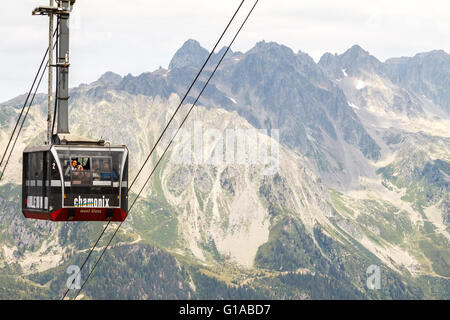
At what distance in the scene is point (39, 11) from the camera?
52.7m

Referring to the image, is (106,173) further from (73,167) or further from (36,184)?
(36,184)

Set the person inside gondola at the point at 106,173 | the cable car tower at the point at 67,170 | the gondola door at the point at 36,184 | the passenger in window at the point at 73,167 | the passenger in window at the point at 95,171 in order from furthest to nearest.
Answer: the person inside gondola at the point at 106,173, the passenger in window at the point at 95,171, the gondola door at the point at 36,184, the passenger in window at the point at 73,167, the cable car tower at the point at 67,170

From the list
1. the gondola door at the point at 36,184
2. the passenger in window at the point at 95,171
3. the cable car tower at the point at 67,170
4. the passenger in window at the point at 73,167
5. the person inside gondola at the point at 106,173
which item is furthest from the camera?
the person inside gondola at the point at 106,173

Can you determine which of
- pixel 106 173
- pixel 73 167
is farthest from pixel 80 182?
pixel 106 173

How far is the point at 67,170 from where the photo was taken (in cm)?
5409

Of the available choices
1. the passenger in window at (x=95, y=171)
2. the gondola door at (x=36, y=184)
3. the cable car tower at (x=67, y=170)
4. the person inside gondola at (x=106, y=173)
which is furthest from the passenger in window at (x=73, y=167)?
the person inside gondola at (x=106, y=173)

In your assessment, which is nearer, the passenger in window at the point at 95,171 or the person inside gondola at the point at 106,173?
the passenger in window at the point at 95,171

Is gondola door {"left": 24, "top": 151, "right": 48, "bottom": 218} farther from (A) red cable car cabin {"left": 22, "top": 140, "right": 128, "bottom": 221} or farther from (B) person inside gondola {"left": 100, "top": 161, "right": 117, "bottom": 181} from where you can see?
(B) person inside gondola {"left": 100, "top": 161, "right": 117, "bottom": 181}

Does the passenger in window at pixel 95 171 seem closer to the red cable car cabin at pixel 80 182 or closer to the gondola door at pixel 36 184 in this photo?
the red cable car cabin at pixel 80 182

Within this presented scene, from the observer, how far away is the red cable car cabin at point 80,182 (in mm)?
53250

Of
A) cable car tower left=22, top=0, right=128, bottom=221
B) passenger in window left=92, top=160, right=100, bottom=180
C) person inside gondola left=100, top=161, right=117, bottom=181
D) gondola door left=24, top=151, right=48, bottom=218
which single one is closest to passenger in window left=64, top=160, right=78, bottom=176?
cable car tower left=22, top=0, right=128, bottom=221
